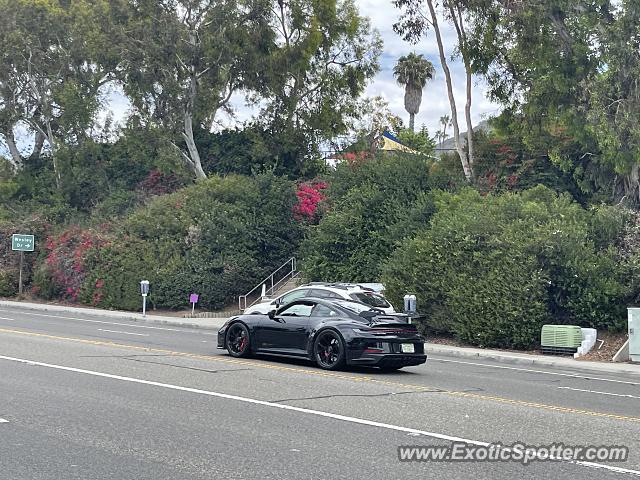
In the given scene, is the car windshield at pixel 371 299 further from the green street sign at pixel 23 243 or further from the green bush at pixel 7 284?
the green bush at pixel 7 284

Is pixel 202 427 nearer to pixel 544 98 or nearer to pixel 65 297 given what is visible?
pixel 544 98

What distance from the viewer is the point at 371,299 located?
766 inches

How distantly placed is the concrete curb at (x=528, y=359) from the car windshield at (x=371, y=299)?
14.9ft

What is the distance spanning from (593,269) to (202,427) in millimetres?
18005

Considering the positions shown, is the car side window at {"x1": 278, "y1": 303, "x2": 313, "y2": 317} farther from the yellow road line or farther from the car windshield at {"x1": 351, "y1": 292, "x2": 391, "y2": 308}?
the car windshield at {"x1": 351, "y1": 292, "x2": 391, "y2": 308}

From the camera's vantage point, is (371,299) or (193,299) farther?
(193,299)

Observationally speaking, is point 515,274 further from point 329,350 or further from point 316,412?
point 316,412

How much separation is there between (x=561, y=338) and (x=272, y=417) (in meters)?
14.8

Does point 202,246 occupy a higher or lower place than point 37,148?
lower

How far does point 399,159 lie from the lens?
121 ft

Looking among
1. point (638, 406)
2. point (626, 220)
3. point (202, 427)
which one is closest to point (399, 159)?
point (626, 220)

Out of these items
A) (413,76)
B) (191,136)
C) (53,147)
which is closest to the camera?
(191,136)

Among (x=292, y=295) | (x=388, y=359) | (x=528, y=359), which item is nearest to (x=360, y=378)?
(x=388, y=359)

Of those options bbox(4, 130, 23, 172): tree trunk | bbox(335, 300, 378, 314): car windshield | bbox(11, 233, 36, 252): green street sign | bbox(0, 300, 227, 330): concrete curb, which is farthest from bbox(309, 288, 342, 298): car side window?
bbox(4, 130, 23, 172): tree trunk
